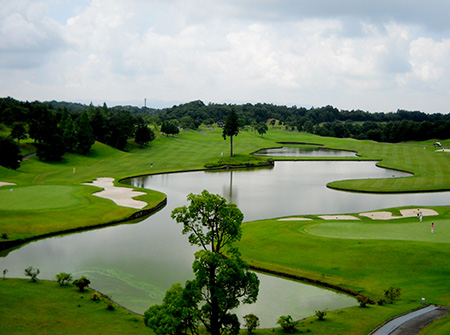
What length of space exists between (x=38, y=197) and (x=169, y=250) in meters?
25.0

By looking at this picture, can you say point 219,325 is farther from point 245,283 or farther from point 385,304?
point 385,304

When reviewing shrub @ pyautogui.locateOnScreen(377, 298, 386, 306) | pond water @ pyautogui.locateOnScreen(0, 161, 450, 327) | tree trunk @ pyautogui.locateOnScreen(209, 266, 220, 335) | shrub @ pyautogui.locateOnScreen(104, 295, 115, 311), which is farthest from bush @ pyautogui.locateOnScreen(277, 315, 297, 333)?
shrub @ pyautogui.locateOnScreen(104, 295, 115, 311)

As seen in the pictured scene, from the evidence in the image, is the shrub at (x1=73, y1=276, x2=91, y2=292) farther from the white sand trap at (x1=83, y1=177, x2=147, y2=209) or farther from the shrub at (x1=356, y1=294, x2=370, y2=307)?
the white sand trap at (x1=83, y1=177, x2=147, y2=209)

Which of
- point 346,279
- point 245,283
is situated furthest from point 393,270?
point 245,283

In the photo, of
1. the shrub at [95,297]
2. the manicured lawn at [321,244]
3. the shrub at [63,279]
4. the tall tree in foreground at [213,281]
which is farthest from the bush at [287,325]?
the shrub at [63,279]

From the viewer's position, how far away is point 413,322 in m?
20.7

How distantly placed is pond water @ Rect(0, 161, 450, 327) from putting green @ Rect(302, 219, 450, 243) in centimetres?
897

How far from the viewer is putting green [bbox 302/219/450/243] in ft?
115

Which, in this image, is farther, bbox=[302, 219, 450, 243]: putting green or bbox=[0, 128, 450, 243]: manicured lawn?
bbox=[0, 128, 450, 243]: manicured lawn

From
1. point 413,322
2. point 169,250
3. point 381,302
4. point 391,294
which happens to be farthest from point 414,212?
point 169,250

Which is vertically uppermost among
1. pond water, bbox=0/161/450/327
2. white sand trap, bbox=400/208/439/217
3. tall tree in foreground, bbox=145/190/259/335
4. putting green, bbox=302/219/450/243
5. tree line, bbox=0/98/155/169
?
tree line, bbox=0/98/155/169

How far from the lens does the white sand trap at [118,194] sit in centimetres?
5147

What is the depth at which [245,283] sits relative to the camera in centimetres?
1734

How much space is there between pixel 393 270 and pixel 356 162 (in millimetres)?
81759
